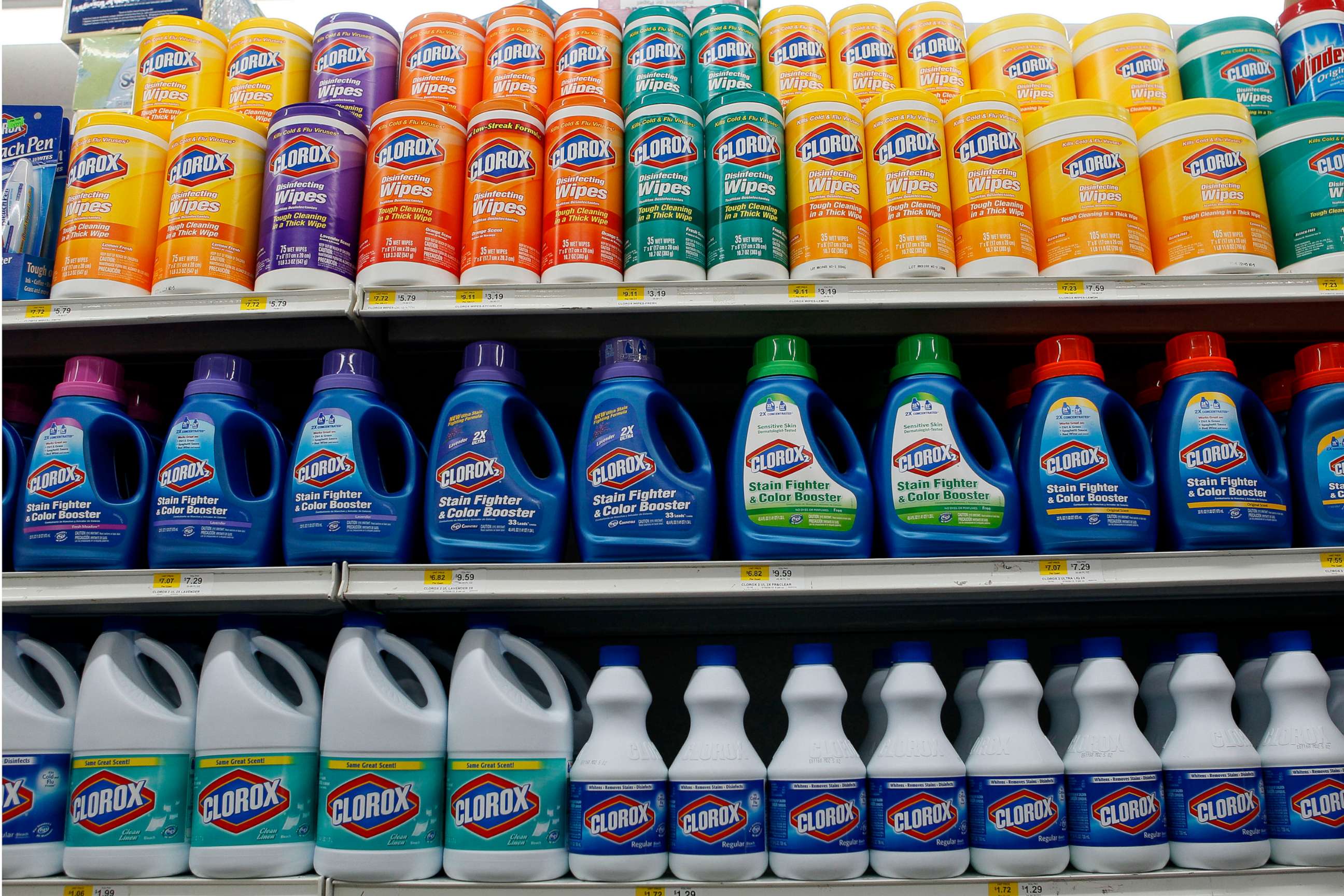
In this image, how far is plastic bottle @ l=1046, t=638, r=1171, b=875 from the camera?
4.25 feet

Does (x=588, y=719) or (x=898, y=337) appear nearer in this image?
Answer: (x=588, y=719)

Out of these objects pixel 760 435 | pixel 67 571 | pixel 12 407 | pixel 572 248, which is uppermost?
pixel 572 248

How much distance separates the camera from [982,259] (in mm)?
1502

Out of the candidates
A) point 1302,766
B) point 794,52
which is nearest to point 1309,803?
point 1302,766

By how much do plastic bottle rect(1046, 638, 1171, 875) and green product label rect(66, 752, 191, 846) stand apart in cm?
138

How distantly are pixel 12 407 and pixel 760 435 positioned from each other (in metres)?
1.38

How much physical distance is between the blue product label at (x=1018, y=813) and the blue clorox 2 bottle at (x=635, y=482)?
22.0 inches

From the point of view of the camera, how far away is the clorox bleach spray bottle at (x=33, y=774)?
1323mm

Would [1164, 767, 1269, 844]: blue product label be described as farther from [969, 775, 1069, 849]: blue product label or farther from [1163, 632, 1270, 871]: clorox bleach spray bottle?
[969, 775, 1069, 849]: blue product label

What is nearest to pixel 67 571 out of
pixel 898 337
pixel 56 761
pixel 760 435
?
pixel 56 761

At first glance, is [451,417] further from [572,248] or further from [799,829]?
[799,829]

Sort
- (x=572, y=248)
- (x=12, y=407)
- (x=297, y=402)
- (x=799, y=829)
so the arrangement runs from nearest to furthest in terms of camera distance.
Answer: (x=799, y=829) < (x=572, y=248) < (x=12, y=407) < (x=297, y=402)

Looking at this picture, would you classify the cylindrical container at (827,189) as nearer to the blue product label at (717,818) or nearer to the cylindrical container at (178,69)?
the blue product label at (717,818)

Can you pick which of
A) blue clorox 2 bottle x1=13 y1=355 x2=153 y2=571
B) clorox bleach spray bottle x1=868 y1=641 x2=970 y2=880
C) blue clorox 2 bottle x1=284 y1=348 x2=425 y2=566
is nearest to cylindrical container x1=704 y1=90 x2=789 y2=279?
blue clorox 2 bottle x1=284 y1=348 x2=425 y2=566
